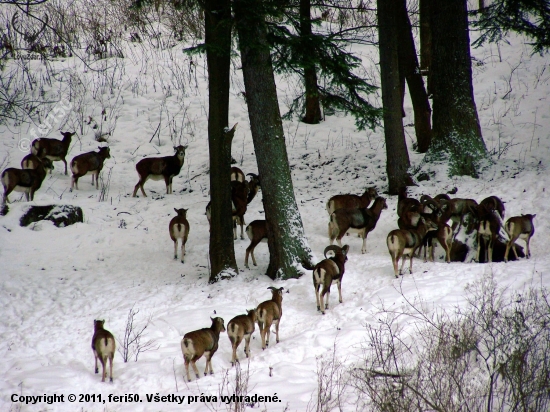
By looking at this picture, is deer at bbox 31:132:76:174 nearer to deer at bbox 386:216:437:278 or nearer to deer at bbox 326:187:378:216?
deer at bbox 326:187:378:216

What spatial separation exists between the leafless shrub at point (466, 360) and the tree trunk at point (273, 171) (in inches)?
104

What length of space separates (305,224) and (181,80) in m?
12.9

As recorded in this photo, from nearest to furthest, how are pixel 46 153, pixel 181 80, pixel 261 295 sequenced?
pixel 261 295 < pixel 46 153 < pixel 181 80

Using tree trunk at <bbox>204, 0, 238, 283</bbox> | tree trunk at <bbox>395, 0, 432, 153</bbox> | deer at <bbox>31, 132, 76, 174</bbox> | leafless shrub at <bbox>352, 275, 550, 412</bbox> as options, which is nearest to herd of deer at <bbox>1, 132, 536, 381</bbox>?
deer at <bbox>31, 132, 76, 174</bbox>

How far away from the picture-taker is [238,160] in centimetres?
1833

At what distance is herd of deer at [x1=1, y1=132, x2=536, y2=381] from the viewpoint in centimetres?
738

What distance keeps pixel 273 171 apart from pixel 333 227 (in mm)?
2133

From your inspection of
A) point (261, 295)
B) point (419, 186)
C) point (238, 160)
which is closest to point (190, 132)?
point (238, 160)

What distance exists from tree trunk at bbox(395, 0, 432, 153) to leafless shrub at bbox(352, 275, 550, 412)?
9069 mm

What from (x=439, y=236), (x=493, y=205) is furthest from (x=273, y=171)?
(x=493, y=205)

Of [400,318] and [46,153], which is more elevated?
[46,153]

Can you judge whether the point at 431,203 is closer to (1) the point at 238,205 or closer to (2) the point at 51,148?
(1) the point at 238,205

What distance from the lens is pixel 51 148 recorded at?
1658 centimetres

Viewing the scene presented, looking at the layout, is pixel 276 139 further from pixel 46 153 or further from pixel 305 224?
pixel 46 153
